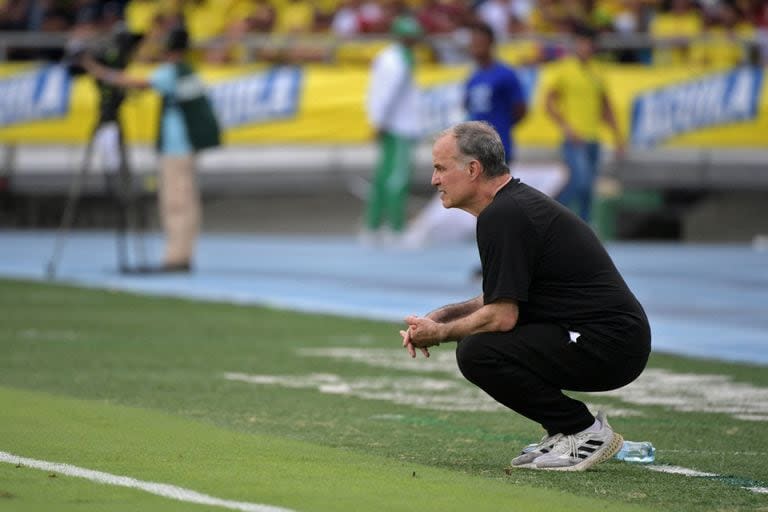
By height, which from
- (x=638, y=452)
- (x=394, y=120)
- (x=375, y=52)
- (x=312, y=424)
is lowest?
(x=394, y=120)

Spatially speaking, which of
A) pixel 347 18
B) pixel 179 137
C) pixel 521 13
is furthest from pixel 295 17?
pixel 179 137

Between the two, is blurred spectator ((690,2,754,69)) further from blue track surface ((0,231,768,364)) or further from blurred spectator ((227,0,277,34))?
blurred spectator ((227,0,277,34))

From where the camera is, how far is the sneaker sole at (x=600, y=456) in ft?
23.0

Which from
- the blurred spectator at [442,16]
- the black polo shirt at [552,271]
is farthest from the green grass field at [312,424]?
the blurred spectator at [442,16]

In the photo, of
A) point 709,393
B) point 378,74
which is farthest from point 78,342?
point 378,74

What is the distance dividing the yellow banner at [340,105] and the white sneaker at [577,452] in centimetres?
1533

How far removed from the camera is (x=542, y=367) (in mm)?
6934

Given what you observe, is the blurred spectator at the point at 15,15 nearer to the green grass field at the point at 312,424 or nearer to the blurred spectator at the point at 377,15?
the blurred spectator at the point at 377,15

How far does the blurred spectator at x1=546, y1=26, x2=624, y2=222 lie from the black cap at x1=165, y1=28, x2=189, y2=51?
3749 millimetres

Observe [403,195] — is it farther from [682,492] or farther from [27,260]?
[682,492]

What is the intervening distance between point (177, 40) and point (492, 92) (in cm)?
301

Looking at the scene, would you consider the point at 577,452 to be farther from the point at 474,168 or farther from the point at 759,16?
the point at 759,16

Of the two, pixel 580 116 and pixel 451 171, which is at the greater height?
pixel 451 171

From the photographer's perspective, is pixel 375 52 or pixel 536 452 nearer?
pixel 536 452
